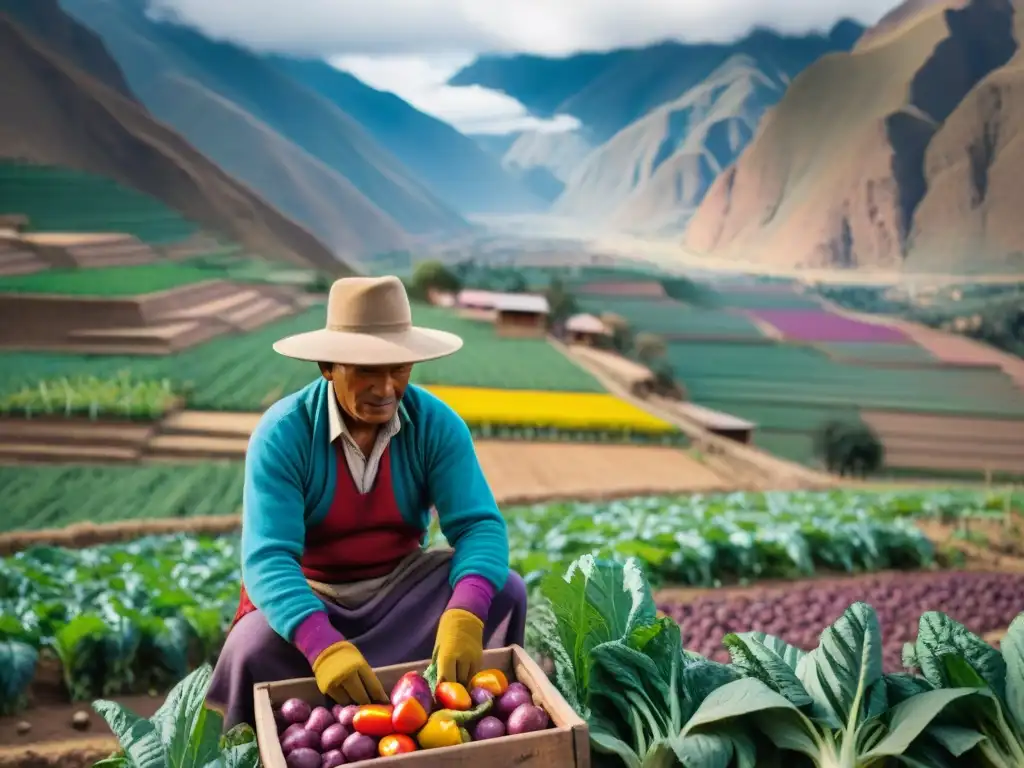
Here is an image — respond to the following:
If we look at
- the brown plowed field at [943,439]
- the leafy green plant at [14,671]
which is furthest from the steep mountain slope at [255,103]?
the leafy green plant at [14,671]

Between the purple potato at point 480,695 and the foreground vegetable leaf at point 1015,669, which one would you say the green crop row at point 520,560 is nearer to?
the foreground vegetable leaf at point 1015,669

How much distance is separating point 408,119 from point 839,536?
12.9ft

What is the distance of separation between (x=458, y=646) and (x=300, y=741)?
351 mm

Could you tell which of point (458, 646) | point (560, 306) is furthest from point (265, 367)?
point (458, 646)

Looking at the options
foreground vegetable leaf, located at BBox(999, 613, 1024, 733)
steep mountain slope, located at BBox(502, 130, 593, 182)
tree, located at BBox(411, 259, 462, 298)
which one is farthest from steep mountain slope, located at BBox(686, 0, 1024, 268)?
foreground vegetable leaf, located at BBox(999, 613, 1024, 733)

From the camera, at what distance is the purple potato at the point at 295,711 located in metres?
1.63

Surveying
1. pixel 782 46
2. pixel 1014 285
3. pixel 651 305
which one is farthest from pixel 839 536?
pixel 782 46

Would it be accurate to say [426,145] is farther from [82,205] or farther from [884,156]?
[884,156]

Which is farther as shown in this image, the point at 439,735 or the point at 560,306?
the point at 560,306

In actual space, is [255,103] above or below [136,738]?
above

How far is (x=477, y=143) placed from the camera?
646 centimetres

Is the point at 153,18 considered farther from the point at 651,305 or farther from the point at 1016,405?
the point at 1016,405

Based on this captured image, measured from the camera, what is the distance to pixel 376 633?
75.5 inches

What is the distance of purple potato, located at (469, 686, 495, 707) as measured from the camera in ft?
5.35
